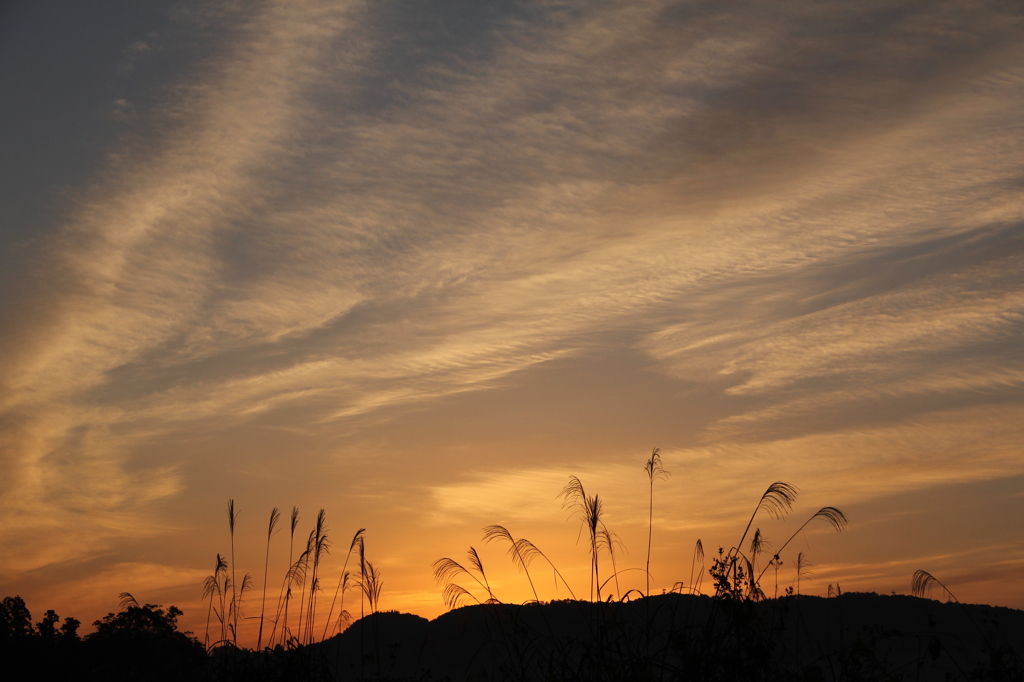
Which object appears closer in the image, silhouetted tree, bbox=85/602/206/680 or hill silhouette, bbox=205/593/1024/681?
hill silhouette, bbox=205/593/1024/681

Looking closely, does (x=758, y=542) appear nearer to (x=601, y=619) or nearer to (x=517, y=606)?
(x=601, y=619)

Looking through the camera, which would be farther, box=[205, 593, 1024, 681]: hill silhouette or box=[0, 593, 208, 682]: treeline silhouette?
box=[0, 593, 208, 682]: treeline silhouette

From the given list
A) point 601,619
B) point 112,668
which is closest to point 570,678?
point 601,619

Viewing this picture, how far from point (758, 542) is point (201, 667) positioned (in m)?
6.62

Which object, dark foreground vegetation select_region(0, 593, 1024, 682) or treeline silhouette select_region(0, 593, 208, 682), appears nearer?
dark foreground vegetation select_region(0, 593, 1024, 682)

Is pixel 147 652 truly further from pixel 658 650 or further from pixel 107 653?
pixel 658 650

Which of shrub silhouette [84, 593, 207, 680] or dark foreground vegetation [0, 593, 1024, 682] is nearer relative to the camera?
dark foreground vegetation [0, 593, 1024, 682]

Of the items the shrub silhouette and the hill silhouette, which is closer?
the hill silhouette

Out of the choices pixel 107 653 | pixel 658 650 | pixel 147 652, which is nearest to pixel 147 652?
pixel 147 652

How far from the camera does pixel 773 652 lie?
650 cm

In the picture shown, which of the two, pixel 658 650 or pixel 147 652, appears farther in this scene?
pixel 147 652

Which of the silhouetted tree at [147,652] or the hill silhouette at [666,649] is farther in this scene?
the silhouetted tree at [147,652]

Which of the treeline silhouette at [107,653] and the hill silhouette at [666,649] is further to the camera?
the treeline silhouette at [107,653]

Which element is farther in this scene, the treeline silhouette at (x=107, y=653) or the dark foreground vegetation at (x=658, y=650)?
the treeline silhouette at (x=107, y=653)
